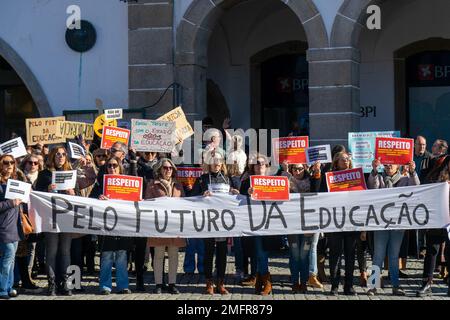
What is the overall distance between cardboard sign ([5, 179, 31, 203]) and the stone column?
638cm

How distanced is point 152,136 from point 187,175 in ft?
2.48

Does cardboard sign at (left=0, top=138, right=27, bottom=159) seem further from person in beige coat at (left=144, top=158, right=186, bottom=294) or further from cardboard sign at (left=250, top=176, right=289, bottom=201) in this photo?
cardboard sign at (left=250, top=176, right=289, bottom=201)

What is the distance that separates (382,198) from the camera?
45.3 ft

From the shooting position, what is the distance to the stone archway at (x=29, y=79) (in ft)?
67.5

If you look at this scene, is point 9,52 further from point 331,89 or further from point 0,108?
point 331,89

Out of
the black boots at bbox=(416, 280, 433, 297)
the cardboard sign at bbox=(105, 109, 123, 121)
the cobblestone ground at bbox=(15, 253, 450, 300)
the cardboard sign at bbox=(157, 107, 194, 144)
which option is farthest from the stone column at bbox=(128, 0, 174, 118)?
the black boots at bbox=(416, 280, 433, 297)

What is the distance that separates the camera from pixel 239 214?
45.5 feet

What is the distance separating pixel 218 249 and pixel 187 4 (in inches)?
270

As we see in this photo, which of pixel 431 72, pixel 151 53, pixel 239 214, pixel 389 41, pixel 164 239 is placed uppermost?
pixel 389 41

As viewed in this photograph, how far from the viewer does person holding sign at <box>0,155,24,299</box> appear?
43.8 feet

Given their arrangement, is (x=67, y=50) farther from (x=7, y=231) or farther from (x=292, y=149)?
(x=7, y=231)

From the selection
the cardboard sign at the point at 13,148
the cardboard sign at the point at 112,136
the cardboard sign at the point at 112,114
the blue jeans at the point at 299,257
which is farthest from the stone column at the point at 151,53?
the blue jeans at the point at 299,257

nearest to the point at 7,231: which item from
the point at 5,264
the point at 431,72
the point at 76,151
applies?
the point at 5,264

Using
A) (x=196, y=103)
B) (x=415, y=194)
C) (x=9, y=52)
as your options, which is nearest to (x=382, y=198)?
(x=415, y=194)
